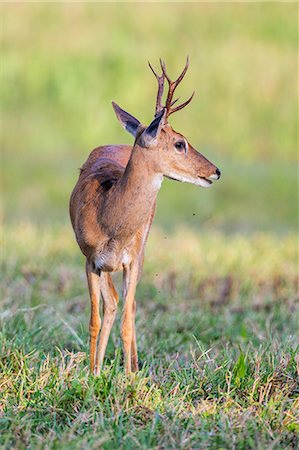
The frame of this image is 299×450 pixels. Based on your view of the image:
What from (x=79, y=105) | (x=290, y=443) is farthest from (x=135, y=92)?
(x=290, y=443)

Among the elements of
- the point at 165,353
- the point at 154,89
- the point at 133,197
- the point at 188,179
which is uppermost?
the point at 188,179

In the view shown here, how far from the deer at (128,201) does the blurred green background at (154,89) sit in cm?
734

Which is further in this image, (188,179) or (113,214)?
(113,214)

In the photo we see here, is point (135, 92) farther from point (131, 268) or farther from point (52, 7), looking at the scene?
point (131, 268)

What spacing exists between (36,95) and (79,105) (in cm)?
69

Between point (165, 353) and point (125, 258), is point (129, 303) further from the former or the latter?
point (165, 353)

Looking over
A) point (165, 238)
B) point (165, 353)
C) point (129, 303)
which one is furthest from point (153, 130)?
point (165, 238)

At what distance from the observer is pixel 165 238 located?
7.08 meters

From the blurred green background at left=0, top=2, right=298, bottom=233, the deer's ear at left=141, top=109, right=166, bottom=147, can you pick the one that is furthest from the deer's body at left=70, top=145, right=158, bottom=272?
the blurred green background at left=0, top=2, right=298, bottom=233

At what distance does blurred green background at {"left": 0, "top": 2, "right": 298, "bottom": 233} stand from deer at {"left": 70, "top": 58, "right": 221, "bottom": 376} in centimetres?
734

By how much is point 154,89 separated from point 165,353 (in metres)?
10.5

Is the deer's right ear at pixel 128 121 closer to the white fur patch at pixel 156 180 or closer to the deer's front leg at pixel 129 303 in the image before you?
the white fur patch at pixel 156 180

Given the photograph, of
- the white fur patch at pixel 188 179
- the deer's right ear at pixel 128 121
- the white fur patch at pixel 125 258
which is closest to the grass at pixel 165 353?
the white fur patch at pixel 125 258

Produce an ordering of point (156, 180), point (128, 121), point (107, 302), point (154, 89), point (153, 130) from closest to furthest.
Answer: point (153, 130)
point (156, 180)
point (128, 121)
point (107, 302)
point (154, 89)
